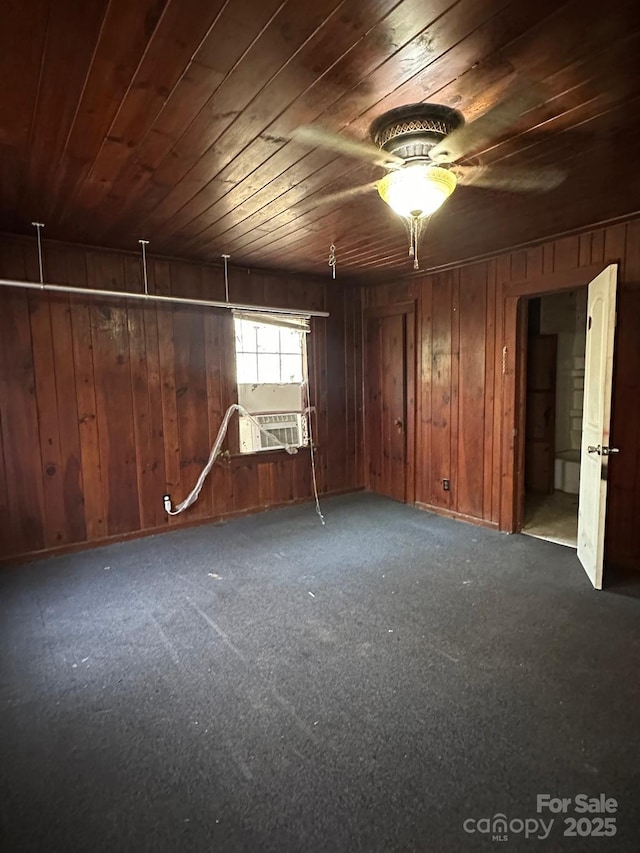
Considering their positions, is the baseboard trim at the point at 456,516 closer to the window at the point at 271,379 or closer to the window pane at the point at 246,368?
the window at the point at 271,379

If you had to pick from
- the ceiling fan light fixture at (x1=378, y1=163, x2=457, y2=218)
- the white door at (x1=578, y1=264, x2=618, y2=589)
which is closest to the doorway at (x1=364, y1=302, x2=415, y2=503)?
the white door at (x1=578, y1=264, x2=618, y2=589)

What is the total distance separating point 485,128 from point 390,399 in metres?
3.25

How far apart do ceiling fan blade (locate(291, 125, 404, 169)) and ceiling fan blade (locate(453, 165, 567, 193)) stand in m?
0.37

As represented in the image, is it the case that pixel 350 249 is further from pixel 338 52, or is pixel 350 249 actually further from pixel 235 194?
pixel 338 52

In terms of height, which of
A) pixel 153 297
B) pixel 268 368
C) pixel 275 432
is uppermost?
pixel 153 297

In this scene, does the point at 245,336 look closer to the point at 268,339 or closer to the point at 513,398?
the point at 268,339

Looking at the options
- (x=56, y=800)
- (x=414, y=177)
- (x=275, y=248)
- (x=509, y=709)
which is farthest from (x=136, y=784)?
(x=275, y=248)

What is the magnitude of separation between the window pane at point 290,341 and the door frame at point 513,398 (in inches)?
78.0

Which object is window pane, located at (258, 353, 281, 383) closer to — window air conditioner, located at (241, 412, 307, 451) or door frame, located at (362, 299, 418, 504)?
window air conditioner, located at (241, 412, 307, 451)

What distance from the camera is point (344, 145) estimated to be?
2.06 metres

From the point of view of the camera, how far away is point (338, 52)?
1485mm

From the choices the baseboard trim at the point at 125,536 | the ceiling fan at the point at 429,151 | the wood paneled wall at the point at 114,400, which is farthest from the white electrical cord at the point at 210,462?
A: the ceiling fan at the point at 429,151

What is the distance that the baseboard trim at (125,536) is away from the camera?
3.51m

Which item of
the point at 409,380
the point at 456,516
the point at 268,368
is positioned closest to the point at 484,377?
the point at 409,380
